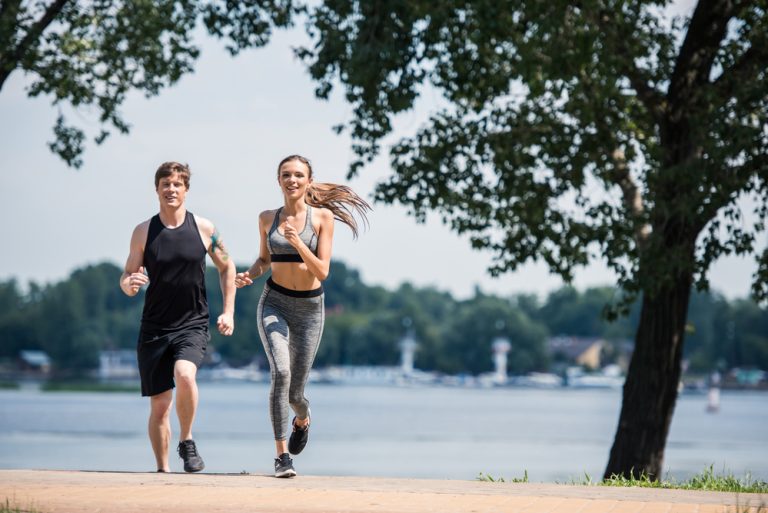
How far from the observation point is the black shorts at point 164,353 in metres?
9.12

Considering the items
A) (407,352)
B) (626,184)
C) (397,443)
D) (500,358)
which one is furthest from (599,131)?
(407,352)

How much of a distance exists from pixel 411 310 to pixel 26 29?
170 m

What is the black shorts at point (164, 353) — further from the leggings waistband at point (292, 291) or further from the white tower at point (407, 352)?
the white tower at point (407, 352)

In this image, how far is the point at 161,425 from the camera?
9359mm

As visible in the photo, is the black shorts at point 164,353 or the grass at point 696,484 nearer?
the black shorts at point 164,353

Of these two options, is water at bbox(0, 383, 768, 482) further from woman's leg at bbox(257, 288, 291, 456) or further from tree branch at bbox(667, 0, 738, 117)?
woman's leg at bbox(257, 288, 291, 456)

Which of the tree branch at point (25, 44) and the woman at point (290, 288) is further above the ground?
the tree branch at point (25, 44)

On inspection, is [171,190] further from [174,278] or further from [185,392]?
[185,392]

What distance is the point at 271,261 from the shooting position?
9.19 metres

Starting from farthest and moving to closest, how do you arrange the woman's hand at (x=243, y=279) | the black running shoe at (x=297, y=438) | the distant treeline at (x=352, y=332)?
the distant treeline at (x=352, y=332), the black running shoe at (x=297, y=438), the woman's hand at (x=243, y=279)

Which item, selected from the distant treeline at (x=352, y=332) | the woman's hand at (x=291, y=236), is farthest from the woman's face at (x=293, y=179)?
the distant treeline at (x=352, y=332)

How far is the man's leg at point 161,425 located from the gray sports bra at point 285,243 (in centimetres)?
123

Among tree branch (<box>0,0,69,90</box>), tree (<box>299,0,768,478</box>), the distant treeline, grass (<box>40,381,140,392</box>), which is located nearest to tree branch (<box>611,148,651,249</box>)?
tree (<box>299,0,768,478</box>)

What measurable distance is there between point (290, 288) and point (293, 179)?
2.40ft
